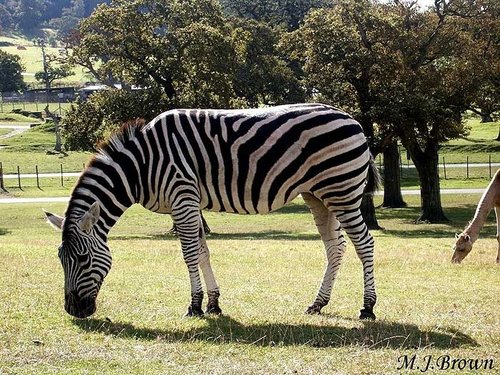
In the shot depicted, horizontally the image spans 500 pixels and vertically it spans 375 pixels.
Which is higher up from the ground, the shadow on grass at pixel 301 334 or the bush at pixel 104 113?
the bush at pixel 104 113

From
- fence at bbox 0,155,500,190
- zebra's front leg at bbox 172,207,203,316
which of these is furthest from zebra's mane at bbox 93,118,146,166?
fence at bbox 0,155,500,190

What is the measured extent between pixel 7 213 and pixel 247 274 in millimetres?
24020

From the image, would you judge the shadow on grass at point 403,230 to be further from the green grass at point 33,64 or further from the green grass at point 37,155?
the green grass at point 33,64

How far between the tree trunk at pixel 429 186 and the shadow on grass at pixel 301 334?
83.0ft

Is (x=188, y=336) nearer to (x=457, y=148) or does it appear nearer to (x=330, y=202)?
(x=330, y=202)

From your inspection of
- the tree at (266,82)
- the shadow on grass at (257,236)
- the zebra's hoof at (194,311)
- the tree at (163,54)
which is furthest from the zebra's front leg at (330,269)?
the tree at (266,82)

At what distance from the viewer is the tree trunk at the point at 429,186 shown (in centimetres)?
3388

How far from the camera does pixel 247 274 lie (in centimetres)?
1439

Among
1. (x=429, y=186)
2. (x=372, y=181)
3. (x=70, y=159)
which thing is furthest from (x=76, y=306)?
(x=70, y=159)

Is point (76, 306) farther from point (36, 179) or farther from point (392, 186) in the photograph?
point (36, 179)

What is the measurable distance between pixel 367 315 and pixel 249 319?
1.57 metres

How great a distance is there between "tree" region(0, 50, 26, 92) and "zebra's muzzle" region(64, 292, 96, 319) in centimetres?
11295

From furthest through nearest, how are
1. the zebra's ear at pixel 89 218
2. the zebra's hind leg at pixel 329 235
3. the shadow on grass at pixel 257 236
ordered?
1. the shadow on grass at pixel 257 236
2. the zebra's hind leg at pixel 329 235
3. the zebra's ear at pixel 89 218

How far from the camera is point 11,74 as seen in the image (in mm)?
119750
